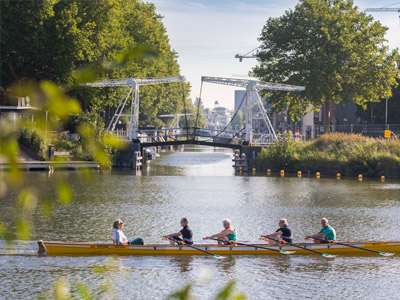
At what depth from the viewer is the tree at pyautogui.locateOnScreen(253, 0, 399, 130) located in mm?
62000

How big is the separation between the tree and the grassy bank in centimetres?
1108

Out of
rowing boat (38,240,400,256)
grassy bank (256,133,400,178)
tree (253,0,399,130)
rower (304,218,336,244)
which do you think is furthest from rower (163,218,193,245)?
tree (253,0,399,130)

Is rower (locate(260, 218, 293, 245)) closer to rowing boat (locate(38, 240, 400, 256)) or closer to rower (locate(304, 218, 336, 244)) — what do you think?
rowing boat (locate(38, 240, 400, 256))

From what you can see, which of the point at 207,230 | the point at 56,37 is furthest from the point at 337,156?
the point at 207,230

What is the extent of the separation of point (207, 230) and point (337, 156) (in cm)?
2884

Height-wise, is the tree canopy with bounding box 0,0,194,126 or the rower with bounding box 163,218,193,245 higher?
the tree canopy with bounding box 0,0,194,126

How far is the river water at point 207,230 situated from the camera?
14695 mm

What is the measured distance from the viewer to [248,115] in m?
56.8

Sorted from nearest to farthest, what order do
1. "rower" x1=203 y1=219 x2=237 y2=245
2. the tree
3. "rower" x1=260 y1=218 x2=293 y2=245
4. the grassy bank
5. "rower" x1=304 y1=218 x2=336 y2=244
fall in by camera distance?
"rower" x1=203 y1=219 x2=237 y2=245 → "rower" x1=260 y1=218 x2=293 y2=245 → "rower" x1=304 y1=218 x2=336 y2=244 → the grassy bank → the tree

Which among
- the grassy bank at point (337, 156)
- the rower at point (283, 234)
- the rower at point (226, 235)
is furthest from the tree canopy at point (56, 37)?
the grassy bank at point (337, 156)

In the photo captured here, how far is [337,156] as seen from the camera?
49.6 metres

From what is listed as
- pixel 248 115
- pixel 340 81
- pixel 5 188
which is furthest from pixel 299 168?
pixel 5 188

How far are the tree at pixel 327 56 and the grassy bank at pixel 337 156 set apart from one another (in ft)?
36.3

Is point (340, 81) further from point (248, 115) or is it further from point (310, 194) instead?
point (310, 194)
